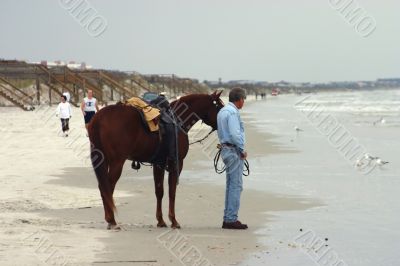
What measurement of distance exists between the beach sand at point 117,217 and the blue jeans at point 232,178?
27cm

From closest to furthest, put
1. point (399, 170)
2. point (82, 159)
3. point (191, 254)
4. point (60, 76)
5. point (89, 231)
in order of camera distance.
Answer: point (191, 254) < point (89, 231) < point (399, 170) < point (82, 159) < point (60, 76)

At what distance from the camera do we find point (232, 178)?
899 cm

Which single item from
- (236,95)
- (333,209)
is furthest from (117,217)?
(333,209)

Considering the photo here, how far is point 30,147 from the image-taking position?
19.7 m

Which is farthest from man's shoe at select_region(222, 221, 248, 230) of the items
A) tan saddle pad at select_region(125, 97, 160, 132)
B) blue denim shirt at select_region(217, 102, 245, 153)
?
tan saddle pad at select_region(125, 97, 160, 132)

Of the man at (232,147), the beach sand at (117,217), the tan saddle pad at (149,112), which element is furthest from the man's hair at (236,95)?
the beach sand at (117,217)

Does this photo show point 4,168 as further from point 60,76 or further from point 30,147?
point 60,76

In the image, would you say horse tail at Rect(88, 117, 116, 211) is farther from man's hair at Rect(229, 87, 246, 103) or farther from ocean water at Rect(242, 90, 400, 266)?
ocean water at Rect(242, 90, 400, 266)

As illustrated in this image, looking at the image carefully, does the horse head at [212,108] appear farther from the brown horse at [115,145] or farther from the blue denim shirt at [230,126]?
the brown horse at [115,145]

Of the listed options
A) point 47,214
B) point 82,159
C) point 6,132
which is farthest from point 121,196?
point 6,132

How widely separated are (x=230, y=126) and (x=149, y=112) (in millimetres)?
1077

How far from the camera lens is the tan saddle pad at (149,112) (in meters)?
8.80

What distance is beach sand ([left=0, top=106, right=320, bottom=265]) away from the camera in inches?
279

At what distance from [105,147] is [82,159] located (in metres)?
9.13
